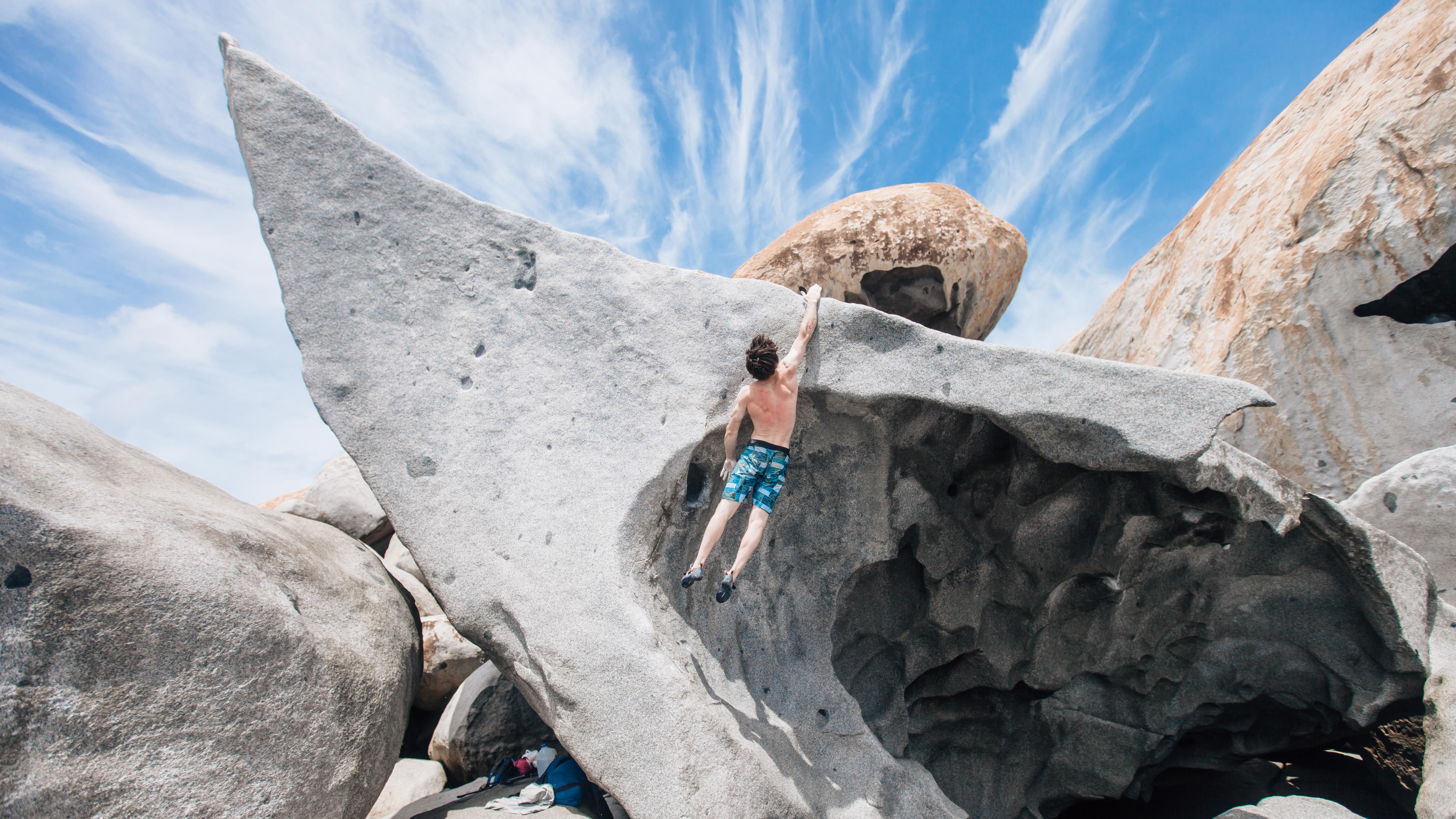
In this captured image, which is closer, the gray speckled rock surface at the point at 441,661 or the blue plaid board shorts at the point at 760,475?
the blue plaid board shorts at the point at 760,475

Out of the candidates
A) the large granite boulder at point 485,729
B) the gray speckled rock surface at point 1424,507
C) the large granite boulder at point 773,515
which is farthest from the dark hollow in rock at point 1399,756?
the large granite boulder at point 485,729

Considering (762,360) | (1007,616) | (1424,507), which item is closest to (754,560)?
(762,360)

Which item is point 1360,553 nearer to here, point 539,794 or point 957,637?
point 957,637

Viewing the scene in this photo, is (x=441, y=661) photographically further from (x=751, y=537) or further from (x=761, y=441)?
(x=761, y=441)

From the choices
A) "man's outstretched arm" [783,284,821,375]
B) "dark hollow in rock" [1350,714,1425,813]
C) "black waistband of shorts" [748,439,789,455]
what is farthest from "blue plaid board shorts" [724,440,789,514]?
"dark hollow in rock" [1350,714,1425,813]

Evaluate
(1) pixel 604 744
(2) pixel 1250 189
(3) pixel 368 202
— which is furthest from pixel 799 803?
(2) pixel 1250 189

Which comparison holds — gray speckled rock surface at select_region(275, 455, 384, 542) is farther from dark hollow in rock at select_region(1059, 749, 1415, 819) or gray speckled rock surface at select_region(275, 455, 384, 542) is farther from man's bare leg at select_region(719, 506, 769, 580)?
dark hollow in rock at select_region(1059, 749, 1415, 819)

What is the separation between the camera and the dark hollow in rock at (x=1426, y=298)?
4.65 metres

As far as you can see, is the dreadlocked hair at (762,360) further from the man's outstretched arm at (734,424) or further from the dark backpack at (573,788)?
the dark backpack at (573,788)

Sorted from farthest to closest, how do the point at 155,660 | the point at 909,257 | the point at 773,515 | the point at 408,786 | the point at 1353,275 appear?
1. the point at 909,257
2. the point at 1353,275
3. the point at 408,786
4. the point at 773,515
5. the point at 155,660

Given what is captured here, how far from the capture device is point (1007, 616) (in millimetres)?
4418

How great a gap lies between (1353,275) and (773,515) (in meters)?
4.67

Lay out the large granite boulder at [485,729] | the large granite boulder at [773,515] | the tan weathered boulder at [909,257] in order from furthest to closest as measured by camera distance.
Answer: the tan weathered boulder at [909,257], the large granite boulder at [485,729], the large granite boulder at [773,515]

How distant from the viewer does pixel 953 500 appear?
414 cm
